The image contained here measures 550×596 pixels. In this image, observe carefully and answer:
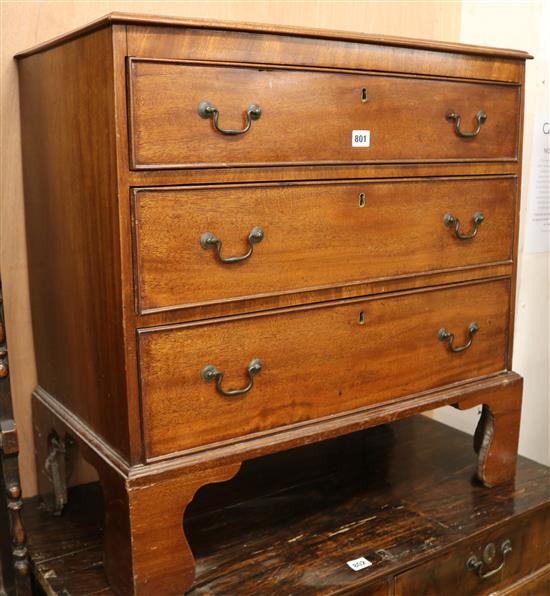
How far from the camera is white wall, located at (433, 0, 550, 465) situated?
90.0 inches

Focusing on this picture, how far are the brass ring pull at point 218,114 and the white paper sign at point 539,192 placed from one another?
138cm

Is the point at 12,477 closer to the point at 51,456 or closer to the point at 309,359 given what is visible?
the point at 51,456

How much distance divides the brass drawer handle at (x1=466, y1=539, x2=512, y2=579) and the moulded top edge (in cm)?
108

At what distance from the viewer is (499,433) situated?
70.5 inches

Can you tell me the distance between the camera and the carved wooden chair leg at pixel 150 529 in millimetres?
1274

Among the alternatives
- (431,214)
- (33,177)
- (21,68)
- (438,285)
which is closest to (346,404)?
(438,285)

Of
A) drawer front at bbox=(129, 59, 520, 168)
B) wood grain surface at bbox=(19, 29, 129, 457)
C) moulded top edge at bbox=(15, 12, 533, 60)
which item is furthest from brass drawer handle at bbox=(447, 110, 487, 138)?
wood grain surface at bbox=(19, 29, 129, 457)

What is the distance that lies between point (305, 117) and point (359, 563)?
2.87ft

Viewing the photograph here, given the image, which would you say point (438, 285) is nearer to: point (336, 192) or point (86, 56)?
point (336, 192)

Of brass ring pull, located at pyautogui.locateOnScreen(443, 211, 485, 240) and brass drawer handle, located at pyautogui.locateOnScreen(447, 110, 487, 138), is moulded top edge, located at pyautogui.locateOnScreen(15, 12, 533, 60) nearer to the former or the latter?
brass drawer handle, located at pyautogui.locateOnScreen(447, 110, 487, 138)

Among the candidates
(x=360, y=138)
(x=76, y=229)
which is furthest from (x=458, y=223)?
(x=76, y=229)

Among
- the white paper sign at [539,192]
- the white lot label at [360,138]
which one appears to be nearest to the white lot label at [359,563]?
the white lot label at [360,138]

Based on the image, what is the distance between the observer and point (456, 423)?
8.20ft

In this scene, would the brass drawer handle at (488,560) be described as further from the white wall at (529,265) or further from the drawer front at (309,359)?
the white wall at (529,265)
